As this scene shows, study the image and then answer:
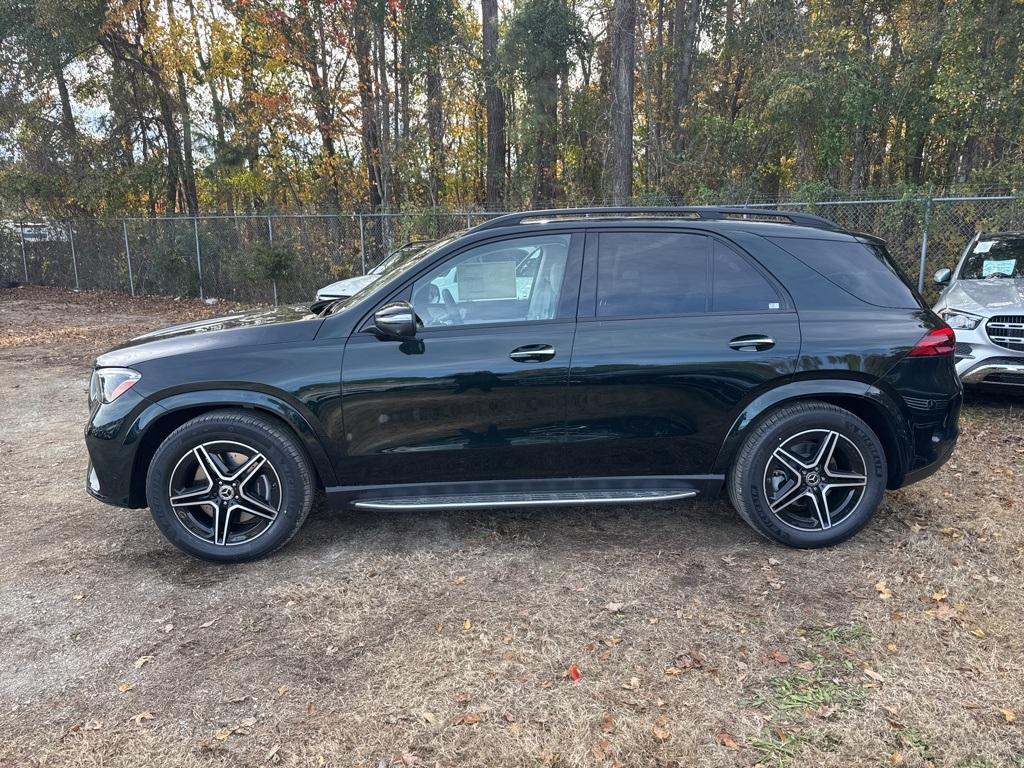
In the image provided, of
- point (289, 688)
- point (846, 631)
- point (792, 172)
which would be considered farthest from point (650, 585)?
point (792, 172)

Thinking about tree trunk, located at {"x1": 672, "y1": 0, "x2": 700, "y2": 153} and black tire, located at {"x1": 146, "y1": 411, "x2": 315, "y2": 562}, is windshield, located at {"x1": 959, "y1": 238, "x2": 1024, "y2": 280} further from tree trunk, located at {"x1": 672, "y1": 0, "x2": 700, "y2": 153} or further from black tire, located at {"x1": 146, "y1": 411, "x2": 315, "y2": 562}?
tree trunk, located at {"x1": 672, "y1": 0, "x2": 700, "y2": 153}

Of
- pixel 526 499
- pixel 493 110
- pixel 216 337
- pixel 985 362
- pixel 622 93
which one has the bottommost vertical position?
pixel 526 499

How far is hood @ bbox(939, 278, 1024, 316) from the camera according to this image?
585 centimetres

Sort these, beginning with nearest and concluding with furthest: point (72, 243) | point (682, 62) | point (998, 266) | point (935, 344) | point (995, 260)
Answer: point (935, 344), point (998, 266), point (995, 260), point (682, 62), point (72, 243)

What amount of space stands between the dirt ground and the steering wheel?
4.17 feet

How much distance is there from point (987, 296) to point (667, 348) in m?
4.38

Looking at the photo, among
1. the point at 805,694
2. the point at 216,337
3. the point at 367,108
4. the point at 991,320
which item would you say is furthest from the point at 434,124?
the point at 805,694

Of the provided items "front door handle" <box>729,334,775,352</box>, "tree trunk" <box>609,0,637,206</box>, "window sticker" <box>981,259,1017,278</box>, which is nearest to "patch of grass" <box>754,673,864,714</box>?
"front door handle" <box>729,334,775,352</box>

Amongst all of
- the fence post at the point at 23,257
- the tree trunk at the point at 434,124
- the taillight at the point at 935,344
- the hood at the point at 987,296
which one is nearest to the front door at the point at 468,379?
the taillight at the point at 935,344

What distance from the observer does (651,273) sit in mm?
3709

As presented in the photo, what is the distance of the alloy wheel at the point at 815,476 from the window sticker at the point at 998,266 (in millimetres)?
4356

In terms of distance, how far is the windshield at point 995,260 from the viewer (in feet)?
21.4

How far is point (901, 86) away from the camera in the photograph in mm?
12469

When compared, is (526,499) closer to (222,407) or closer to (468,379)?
(468,379)
